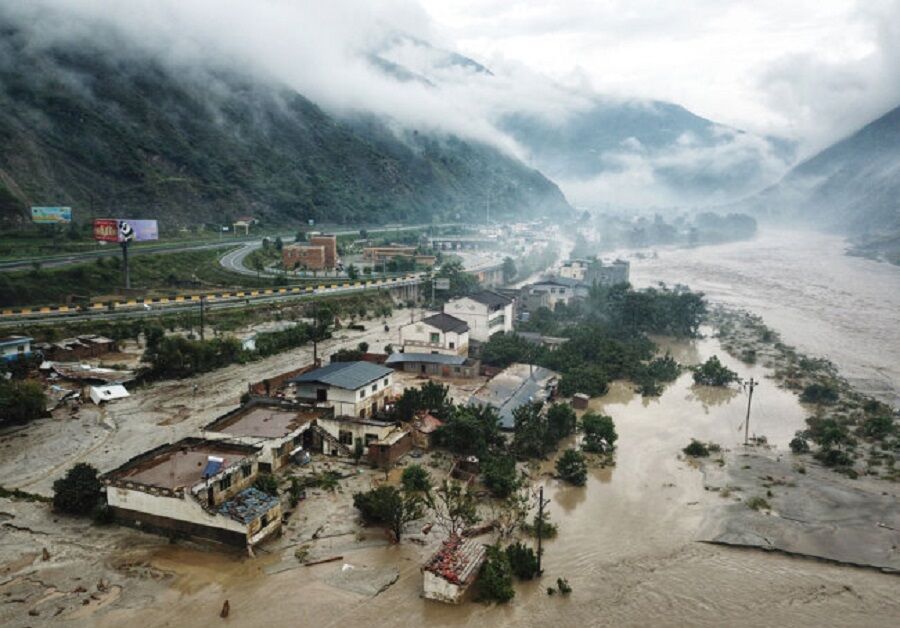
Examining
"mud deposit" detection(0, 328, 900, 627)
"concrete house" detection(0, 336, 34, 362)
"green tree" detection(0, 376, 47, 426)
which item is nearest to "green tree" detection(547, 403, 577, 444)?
"mud deposit" detection(0, 328, 900, 627)

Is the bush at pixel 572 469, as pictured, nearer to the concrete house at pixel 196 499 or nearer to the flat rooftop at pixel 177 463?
the concrete house at pixel 196 499

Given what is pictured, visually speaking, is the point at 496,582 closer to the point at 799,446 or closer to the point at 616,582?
the point at 616,582

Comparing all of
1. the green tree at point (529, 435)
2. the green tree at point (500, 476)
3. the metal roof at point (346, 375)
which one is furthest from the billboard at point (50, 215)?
the green tree at point (500, 476)

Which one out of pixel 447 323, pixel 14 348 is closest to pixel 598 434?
pixel 447 323

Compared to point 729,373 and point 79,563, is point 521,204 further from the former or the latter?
point 79,563

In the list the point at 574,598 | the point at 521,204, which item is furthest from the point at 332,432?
the point at 521,204

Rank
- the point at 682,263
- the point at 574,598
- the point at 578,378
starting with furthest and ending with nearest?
the point at 682,263
the point at 578,378
the point at 574,598
